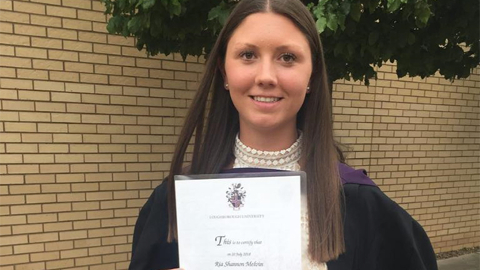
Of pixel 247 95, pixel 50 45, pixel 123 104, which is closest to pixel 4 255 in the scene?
pixel 123 104

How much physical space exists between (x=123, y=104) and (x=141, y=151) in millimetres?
495

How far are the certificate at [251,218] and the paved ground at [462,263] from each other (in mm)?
4901

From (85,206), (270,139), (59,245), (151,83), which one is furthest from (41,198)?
(270,139)

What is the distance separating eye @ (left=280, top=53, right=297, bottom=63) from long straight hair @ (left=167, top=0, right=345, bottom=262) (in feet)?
0.34

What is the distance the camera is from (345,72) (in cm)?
280

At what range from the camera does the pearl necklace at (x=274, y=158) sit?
126 centimetres

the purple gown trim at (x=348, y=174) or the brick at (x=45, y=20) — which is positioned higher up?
the brick at (x=45, y=20)

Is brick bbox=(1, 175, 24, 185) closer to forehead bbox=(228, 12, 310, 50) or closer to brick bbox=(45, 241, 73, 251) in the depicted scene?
brick bbox=(45, 241, 73, 251)

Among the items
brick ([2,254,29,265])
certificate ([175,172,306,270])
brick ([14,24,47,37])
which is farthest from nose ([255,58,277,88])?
brick ([2,254,29,265])

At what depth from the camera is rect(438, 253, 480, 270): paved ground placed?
4957 millimetres

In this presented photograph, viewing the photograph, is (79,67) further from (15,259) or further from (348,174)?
(348,174)

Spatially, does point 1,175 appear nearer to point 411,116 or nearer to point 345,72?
point 345,72

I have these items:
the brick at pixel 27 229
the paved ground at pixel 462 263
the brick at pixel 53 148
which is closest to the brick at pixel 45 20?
the brick at pixel 53 148

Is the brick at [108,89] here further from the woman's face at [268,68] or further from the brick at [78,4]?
the woman's face at [268,68]
